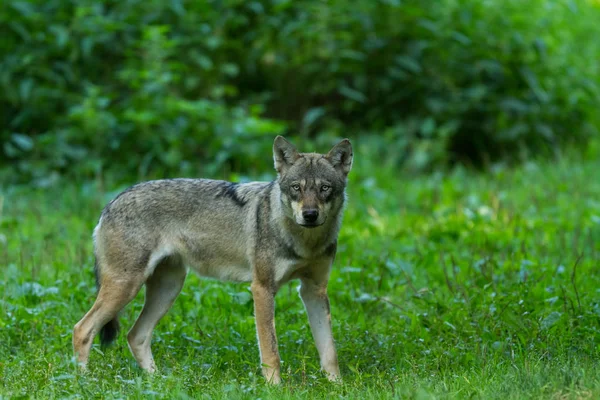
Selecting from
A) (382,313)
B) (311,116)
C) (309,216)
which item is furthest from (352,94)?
(309,216)

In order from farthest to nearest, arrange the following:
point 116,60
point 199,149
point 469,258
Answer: point 116,60
point 199,149
point 469,258

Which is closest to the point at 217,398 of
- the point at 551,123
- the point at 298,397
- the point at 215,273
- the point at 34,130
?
the point at 298,397

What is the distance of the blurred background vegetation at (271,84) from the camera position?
38.1 ft

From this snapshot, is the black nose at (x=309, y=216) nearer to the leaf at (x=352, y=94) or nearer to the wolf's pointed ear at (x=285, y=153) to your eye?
the wolf's pointed ear at (x=285, y=153)

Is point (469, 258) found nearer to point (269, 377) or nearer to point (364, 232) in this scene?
point (364, 232)

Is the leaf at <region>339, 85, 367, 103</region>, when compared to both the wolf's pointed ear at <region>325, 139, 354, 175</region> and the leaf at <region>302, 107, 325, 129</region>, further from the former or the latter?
the wolf's pointed ear at <region>325, 139, 354, 175</region>

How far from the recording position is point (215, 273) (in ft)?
21.2

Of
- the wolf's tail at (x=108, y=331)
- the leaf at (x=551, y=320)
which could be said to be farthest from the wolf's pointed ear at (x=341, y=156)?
the wolf's tail at (x=108, y=331)

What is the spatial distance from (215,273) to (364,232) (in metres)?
3.25

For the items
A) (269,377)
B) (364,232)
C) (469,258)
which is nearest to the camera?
(269,377)

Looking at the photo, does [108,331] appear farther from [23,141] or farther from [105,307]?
[23,141]

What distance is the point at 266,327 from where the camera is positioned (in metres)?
5.96

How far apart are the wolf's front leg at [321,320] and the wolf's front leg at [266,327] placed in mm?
347

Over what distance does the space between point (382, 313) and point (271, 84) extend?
6910 millimetres
